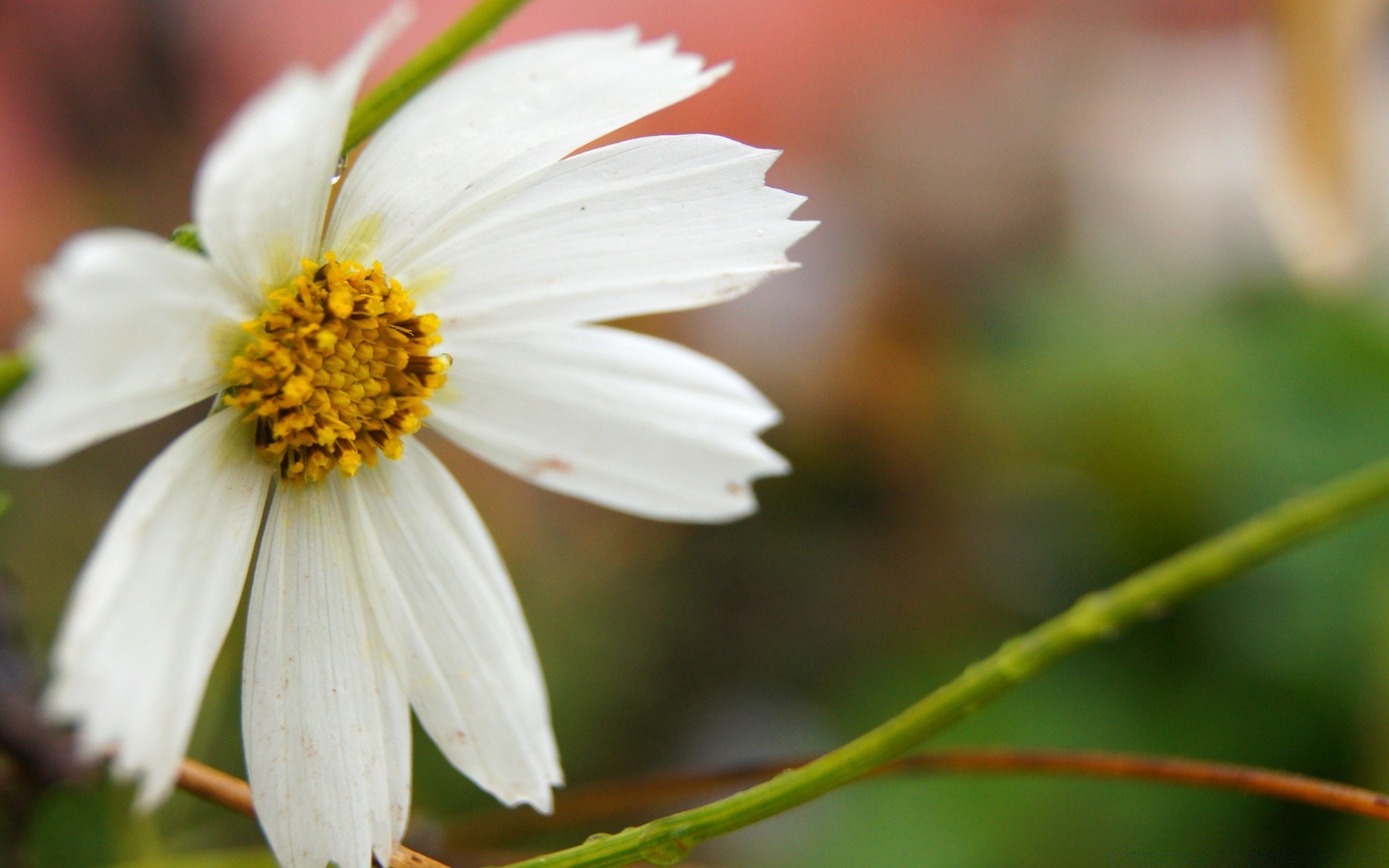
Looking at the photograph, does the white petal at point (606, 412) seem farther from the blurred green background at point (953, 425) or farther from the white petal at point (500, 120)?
the blurred green background at point (953, 425)

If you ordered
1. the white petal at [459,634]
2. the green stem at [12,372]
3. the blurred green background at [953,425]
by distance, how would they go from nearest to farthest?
the green stem at [12,372] → the white petal at [459,634] → the blurred green background at [953,425]

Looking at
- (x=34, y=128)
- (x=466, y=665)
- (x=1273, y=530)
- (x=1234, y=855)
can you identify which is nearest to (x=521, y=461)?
(x=466, y=665)

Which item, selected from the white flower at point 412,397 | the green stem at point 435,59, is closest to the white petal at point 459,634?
the white flower at point 412,397

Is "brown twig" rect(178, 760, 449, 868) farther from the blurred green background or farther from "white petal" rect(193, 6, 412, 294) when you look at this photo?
the blurred green background

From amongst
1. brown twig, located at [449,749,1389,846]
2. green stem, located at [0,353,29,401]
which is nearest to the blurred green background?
brown twig, located at [449,749,1389,846]

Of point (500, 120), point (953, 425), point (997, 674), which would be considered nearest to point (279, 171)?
point (500, 120)

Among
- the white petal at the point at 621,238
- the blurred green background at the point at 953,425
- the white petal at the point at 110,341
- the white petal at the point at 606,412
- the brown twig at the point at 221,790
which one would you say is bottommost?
the brown twig at the point at 221,790

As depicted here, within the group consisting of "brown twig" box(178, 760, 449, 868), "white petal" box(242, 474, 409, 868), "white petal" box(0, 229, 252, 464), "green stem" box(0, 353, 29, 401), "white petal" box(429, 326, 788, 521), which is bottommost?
"brown twig" box(178, 760, 449, 868)
